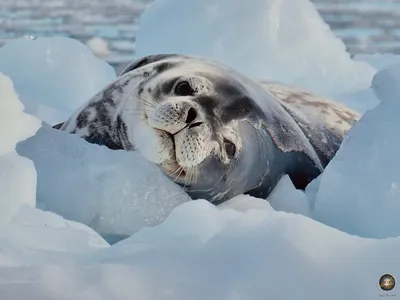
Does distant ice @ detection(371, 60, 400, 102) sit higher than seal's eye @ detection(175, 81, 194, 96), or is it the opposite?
distant ice @ detection(371, 60, 400, 102)

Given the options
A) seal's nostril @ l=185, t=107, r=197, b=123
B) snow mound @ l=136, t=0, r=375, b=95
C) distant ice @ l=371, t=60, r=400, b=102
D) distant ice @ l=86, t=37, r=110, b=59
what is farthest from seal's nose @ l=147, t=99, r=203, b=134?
distant ice @ l=86, t=37, r=110, b=59

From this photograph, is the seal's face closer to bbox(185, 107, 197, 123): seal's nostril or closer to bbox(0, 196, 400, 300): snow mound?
bbox(185, 107, 197, 123): seal's nostril

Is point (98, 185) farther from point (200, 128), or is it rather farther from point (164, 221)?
point (164, 221)

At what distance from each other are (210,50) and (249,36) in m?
0.33

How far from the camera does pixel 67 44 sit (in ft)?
23.4

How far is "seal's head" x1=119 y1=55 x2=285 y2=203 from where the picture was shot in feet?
12.9

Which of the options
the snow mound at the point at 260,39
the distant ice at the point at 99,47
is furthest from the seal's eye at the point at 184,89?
the distant ice at the point at 99,47

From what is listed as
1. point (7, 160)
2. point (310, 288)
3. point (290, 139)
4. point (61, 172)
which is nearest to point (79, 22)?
point (290, 139)

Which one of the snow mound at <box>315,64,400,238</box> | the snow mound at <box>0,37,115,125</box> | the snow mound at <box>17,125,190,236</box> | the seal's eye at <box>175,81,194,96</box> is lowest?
the snow mound at <box>0,37,115,125</box>

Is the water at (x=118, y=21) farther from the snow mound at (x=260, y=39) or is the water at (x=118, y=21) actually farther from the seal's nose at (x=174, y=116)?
the seal's nose at (x=174, y=116)

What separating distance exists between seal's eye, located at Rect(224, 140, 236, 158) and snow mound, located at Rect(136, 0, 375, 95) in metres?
2.82

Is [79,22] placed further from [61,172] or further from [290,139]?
Result: [61,172]

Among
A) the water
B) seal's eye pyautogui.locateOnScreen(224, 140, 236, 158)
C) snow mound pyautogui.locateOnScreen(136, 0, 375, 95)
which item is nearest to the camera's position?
seal's eye pyautogui.locateOnScreen(224, 140, 236, 158)

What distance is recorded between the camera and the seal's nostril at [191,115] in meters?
3.93
